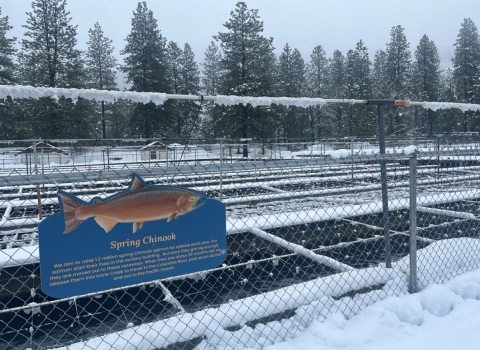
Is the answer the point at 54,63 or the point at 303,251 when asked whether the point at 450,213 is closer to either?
the point at 303,251

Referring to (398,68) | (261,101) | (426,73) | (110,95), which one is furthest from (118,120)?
(110,95)

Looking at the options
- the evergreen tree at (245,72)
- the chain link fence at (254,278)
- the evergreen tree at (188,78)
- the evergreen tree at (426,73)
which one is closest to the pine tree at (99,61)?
the evergreen tree at (188,78)

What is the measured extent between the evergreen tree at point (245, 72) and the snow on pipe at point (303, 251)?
98.3ft

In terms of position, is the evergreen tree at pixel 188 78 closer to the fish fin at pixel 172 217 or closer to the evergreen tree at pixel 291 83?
the evergreen tree at pixel 291 83

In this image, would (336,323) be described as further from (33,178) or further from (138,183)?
(33,178)

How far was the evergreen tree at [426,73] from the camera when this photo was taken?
53500 millimetres

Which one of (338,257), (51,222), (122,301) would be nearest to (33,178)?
(51,222)

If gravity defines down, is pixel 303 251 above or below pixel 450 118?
below

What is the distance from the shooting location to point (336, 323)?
330 cm

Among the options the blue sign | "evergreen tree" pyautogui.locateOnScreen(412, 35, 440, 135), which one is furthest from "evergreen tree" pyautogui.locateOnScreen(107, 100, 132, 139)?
the blue sign

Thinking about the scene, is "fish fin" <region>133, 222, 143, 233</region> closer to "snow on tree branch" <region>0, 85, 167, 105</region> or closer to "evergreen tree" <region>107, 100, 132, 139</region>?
"snow on tree branch" <region>0, 85, 167, 105</region>

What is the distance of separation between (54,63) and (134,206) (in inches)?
1430

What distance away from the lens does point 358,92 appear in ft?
169

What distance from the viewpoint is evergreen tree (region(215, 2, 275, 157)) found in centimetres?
3560
